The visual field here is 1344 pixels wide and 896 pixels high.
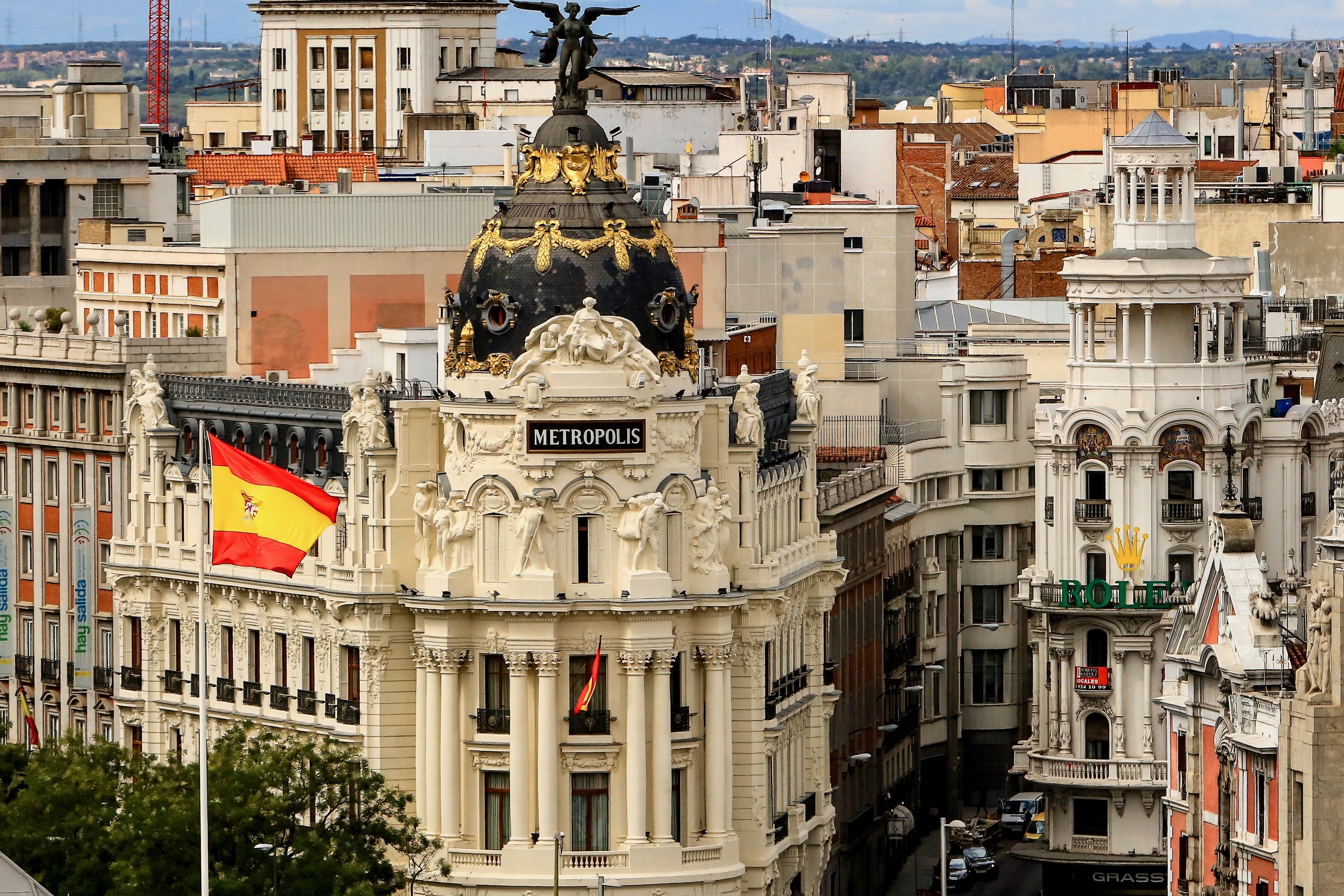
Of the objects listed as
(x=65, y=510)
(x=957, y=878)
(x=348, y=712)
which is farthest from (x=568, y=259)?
(x=957, y=878)

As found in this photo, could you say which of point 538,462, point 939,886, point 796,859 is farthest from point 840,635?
point 538,462

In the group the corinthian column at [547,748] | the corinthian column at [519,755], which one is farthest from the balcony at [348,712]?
the corinthian column at [547,748]

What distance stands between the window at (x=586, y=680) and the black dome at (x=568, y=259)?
32.0 feet

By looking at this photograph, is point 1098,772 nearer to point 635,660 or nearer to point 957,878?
point 957,878

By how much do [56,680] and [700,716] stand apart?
3395cm

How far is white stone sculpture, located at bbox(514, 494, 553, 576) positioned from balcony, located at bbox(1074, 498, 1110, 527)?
4073 cm

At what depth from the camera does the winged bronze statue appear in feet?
552

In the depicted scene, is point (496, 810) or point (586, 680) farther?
point (496, 810)

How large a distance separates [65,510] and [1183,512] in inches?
1634

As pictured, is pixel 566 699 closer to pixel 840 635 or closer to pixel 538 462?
pixel 538 462

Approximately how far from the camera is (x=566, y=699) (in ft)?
535

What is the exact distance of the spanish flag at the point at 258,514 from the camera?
15838cm

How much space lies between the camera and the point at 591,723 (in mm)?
162750

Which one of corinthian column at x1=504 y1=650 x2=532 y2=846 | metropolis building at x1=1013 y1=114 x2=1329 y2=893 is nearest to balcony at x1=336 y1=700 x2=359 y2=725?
corinthian column at x1=504 y1=650 x2=532 y2=846
